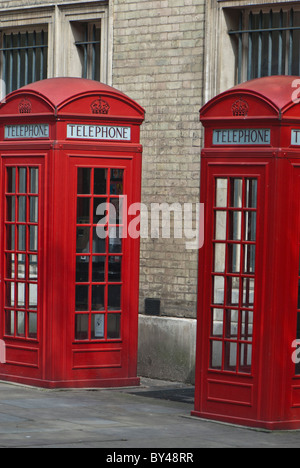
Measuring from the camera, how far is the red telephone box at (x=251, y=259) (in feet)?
31.0

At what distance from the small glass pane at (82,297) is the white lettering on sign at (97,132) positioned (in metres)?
1.61

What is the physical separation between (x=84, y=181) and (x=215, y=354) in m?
2.68

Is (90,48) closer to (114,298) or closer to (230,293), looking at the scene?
(114,298)

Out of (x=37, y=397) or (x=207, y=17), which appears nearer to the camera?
(x=37, y=397)

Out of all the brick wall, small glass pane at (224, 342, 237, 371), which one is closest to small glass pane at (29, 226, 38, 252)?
the brick wall

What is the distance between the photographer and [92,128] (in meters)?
11.5

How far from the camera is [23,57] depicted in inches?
604

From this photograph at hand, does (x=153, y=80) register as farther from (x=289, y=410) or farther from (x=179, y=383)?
(x=289, y=410)

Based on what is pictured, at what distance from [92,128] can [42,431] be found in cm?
375

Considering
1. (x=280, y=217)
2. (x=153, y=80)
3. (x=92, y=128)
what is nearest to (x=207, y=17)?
(x=153, y=80)

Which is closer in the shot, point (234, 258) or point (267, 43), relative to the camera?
point (234, 258)

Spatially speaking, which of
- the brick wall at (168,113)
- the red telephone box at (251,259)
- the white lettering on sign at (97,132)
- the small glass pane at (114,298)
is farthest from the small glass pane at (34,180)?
the red telephone box at (251,259)

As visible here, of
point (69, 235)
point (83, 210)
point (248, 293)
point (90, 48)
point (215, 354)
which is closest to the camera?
point (248, 293)

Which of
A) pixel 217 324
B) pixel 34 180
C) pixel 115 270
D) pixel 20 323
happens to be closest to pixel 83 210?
pixel 34 180
